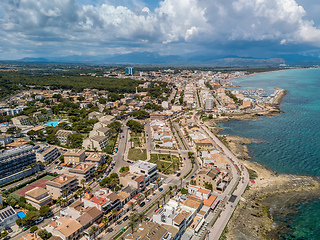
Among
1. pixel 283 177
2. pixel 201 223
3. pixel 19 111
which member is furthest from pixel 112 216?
pixel 19 111

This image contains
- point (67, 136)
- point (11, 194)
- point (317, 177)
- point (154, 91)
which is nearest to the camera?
point (11, 194)

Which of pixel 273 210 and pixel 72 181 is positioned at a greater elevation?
pixel 72 181

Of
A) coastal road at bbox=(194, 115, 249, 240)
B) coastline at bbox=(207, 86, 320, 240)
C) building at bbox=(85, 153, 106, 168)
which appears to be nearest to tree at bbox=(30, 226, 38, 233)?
building at bbox=(85, 153, 106, 168)

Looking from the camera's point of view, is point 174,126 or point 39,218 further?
Result: point 174,126

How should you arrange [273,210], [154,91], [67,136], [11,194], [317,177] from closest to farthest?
1. [273,210]
2. [11,194]
3. [317,177]
4. [67,136]
5. [154,91]

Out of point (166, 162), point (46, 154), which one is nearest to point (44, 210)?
point (46, 154)

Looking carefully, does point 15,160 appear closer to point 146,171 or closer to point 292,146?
point 146,171

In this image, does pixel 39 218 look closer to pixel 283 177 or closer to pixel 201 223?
pixel 201 223
